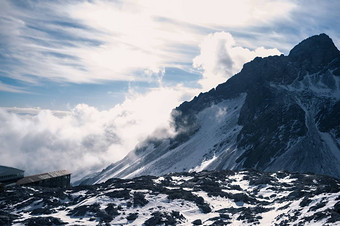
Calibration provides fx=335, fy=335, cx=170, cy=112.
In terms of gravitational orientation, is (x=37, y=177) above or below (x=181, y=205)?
above

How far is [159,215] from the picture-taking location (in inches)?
3095

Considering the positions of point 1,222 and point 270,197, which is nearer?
point 1,222

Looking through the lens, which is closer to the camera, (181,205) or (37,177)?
(181,205)

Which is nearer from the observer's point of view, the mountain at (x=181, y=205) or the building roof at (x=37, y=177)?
the mountain at (x=181, y=205)

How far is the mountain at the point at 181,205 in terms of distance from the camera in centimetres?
7206

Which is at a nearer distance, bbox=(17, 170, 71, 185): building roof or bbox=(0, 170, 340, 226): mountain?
bbox=(0, 170, 340, 226): mountain

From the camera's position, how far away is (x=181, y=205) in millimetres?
87938

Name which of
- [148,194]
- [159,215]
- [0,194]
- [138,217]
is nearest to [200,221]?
[159,215]

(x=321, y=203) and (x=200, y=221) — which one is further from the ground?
(x=321, y=203)

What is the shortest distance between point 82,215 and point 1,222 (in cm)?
1715

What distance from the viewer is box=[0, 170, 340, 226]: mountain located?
2837 inches

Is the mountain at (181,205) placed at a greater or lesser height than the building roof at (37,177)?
lesser

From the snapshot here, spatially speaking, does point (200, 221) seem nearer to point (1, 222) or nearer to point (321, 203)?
point (321, 203)

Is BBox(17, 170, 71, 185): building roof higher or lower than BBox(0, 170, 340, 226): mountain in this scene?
higher
